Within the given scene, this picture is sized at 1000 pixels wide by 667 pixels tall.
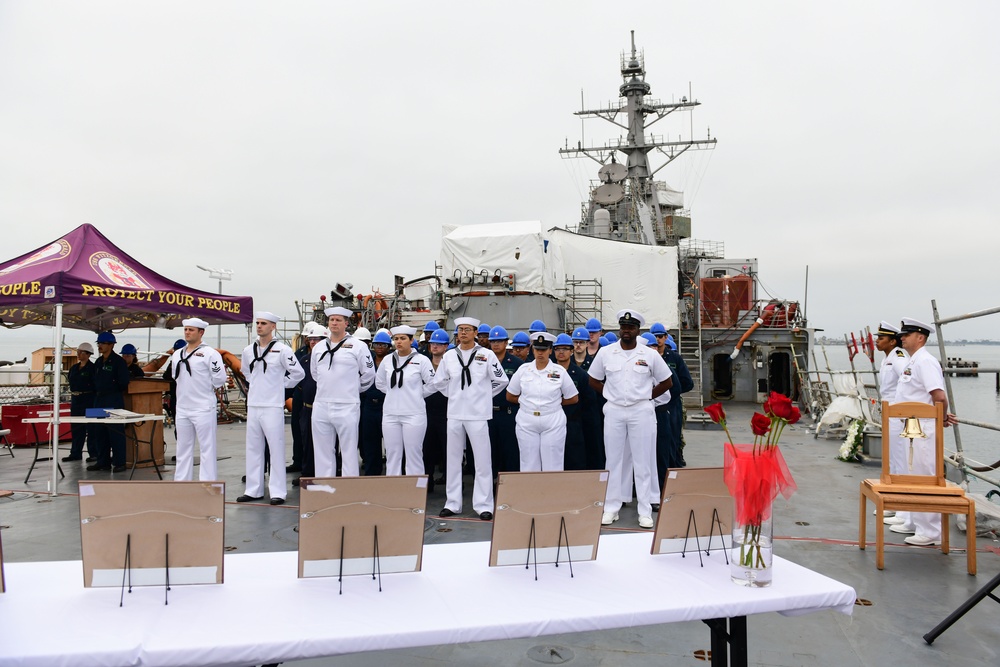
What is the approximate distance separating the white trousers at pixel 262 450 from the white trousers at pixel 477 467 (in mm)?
1861

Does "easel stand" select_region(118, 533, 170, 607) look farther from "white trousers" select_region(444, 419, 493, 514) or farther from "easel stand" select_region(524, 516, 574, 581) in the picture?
"white trousers" select_region(444, 419, 493, 514)

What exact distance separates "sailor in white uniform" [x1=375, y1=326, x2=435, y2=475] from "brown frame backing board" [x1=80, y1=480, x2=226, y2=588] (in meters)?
3.87

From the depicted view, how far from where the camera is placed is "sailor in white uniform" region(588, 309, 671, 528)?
19.3 ft

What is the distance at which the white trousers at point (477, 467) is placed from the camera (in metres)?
6.20

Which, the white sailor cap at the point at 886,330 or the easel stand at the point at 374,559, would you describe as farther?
the white sailor cap at the point at 886,330

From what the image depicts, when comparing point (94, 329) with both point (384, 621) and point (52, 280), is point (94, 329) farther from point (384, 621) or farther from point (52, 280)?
point (384, 621)

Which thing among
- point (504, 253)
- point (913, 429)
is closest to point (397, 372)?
point (913, 429)

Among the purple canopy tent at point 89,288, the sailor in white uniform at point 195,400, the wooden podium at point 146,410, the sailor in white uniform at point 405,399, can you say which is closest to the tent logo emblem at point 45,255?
the purple canopy tent at point 89,288

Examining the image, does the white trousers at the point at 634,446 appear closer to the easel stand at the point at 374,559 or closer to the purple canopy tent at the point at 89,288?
the easel stand at the point at 374,559

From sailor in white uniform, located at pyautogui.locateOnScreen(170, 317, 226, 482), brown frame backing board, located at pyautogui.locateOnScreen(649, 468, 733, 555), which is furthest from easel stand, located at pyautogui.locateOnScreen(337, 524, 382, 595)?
sailor in white uniform, located at pyautogui.locateOnScreen(170, 317, 226, 482)

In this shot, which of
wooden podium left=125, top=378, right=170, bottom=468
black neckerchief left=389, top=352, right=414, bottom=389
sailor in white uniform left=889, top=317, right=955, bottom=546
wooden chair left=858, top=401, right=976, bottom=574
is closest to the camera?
wooden chair left=858, top=401, right=976, bottom=574

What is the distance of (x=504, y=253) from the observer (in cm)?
1800

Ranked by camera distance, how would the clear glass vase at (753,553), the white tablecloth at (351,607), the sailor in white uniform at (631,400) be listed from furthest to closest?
the sailor in white uniform at (631,400)
the clear glass vase at (753,553)
the white tablecloth at (351,607)

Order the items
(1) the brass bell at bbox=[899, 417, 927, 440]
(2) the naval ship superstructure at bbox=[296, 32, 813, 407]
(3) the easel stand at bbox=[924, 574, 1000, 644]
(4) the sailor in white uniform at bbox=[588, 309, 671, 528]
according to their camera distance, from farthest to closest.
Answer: (2) the naval ship superstructure at bbox=[296, 32, 813, 407] < (4) the sailor in white uniform at bbox=[588, 309, 671, 528] < (1) the brass bell at bbox=[899, 417, 927, 440] < (3) the easel stand at bbox=[924, 574, 1000, 644]
